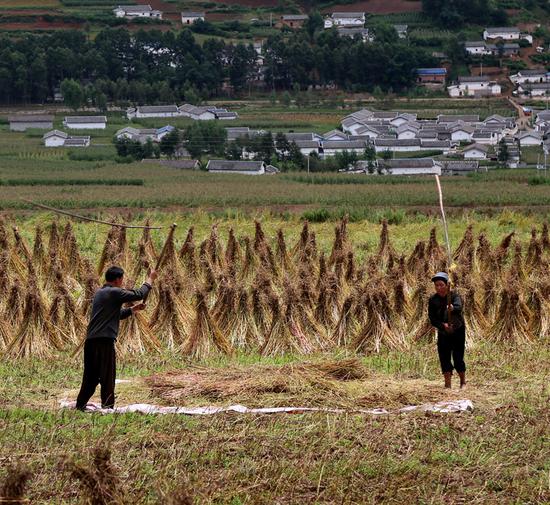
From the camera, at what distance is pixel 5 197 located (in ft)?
99.7

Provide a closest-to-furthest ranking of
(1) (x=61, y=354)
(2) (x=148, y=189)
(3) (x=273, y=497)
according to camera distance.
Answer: (3) (x=273, y=497), (1) (x=61, y=354), (2) (x=148, y=189)

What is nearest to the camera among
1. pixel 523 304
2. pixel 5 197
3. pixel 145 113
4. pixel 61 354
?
pixel 61 354

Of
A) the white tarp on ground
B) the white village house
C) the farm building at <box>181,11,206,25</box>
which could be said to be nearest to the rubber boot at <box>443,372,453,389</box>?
the white tarp on ground

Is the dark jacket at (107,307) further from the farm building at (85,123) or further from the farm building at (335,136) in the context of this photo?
the farm building at (85,123)

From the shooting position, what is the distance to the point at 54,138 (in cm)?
5116

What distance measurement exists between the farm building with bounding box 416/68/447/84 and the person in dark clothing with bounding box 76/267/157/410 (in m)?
59.5

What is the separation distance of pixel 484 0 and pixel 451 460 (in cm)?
7279

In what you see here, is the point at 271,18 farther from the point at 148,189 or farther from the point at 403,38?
the point at 148,189

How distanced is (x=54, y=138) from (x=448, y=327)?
144ft

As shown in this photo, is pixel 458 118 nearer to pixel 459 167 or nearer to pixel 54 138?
pixel 459 167

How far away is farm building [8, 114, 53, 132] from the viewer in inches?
2191

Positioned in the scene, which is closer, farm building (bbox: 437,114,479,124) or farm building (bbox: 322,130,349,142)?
farm building (bbox: 322,130,349,142)

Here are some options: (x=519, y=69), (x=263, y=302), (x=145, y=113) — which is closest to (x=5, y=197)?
(x=263, y=302)

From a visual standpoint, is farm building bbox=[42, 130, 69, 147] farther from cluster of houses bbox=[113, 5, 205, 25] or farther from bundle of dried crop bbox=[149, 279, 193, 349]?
bundle of dried crop bbox=[149, 279, 193, 349]
